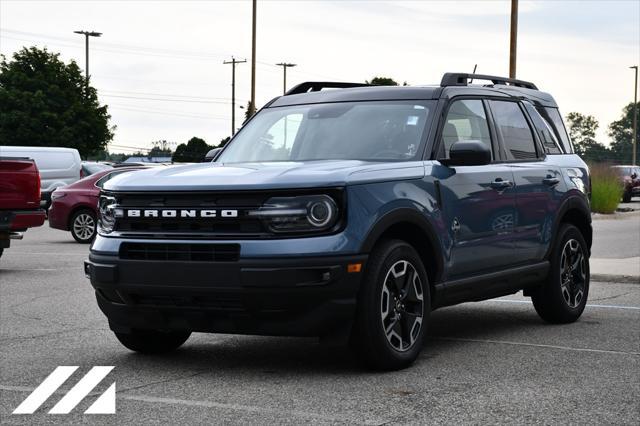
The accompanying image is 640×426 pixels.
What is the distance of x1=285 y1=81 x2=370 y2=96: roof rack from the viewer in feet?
29.6

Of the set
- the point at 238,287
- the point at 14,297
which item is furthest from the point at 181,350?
the point at 14,297

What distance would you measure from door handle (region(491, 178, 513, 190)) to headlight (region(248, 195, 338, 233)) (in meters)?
2.05

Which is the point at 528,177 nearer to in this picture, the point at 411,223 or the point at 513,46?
the point at 411,223

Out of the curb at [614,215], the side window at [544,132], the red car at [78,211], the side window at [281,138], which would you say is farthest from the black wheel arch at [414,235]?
the curb at [614,215]

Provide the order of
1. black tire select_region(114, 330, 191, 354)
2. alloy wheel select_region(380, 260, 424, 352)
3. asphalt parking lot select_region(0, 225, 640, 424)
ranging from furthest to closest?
black tire select_region(114, 330, 191, 354) < alloy wheel select_region(380, 260, 424, 352) < asphalt parking lot select_region(0, 225, 640, 424)

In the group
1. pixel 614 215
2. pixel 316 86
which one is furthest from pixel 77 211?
pixel 614 215

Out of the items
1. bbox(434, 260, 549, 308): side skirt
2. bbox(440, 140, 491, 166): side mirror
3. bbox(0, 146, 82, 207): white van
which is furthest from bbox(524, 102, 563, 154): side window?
bbox(0, 146, 82, 207): white van

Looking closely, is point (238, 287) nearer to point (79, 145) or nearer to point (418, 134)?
point (418, 134)

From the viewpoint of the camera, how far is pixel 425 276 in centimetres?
737

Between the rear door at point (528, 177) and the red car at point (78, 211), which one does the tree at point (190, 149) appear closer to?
the red car at point (78, 211)

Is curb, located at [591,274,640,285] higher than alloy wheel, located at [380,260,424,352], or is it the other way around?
alloy wheel, located at [380,260,424,352]

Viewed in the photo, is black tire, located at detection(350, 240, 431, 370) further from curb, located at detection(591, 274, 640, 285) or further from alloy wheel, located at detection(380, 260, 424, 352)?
curb, located at detection(591, 274, 640, 285)

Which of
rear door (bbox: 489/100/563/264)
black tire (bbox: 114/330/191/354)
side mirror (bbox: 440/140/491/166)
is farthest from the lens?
rear door (bbox: 489/100/563/264)

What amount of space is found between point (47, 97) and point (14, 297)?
6666cm
